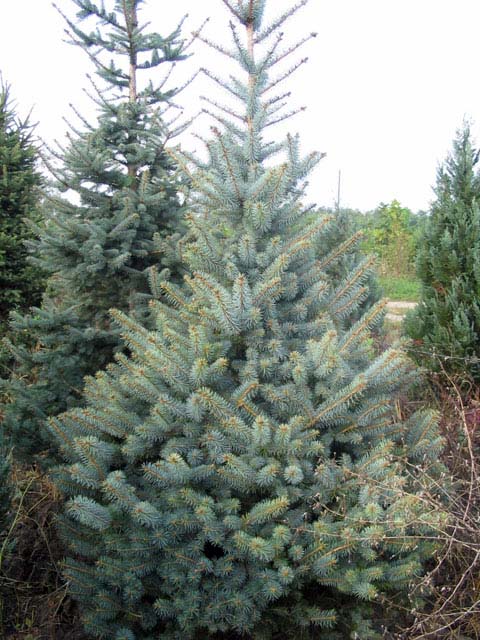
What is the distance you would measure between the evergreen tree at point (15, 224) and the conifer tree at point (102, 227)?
→ 1.17 metres

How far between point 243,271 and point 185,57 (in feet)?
11.4

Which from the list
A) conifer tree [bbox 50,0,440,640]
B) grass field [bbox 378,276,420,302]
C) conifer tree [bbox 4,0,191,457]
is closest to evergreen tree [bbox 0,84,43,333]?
conifer tree [bbox 4,0,191,457]

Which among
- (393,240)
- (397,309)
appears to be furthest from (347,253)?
(393,240)

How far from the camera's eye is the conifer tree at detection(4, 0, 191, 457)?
4258 millimetres

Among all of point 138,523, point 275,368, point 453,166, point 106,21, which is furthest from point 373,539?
point 106,21

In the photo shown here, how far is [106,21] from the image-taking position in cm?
524

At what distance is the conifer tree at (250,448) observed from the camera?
2396mm

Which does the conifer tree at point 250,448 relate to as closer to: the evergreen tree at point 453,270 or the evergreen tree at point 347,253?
the evergreen tree at point 453,270

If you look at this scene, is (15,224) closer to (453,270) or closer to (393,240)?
(453,270)

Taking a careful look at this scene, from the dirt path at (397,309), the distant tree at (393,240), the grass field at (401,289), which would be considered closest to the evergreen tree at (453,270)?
the dirt path at (397,309)

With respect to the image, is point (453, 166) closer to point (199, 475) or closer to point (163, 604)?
point (199, 475)

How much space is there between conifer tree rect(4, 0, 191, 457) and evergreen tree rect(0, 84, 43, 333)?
117 cm

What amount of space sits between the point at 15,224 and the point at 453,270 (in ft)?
15.2

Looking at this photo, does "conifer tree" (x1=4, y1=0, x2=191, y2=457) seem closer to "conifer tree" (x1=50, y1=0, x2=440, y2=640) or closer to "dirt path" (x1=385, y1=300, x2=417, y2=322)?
"conifer tree" (x1=50, y1=0, x2=440, y2=640)
